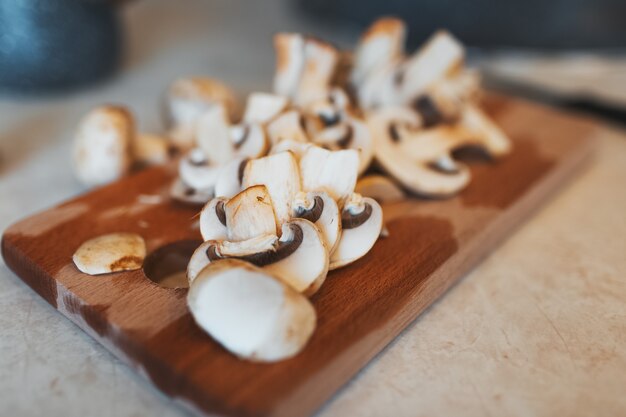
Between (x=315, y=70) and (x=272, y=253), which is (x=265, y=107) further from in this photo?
(x=272, y=253)

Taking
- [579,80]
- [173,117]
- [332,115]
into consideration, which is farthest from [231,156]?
[579,80]

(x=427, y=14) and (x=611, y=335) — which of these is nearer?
(x=611, y=335)

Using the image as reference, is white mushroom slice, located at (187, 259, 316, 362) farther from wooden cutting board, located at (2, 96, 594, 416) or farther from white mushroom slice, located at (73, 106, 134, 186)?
white mushroom slice, located at (73, 106, 134, 186)

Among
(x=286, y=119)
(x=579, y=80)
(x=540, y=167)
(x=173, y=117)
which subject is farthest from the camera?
(x=579, y=80)

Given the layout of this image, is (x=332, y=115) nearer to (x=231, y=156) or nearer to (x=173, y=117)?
(x=231, y=156)

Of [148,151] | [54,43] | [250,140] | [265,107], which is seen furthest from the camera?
[54,43]

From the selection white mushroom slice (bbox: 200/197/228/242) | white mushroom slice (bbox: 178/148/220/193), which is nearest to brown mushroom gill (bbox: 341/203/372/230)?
white mushroom slice (bbox: 200/197/228/242)

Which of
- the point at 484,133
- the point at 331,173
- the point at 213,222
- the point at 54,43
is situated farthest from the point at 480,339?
the point at 54,43

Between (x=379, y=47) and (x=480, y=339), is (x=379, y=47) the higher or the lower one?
the higher one
